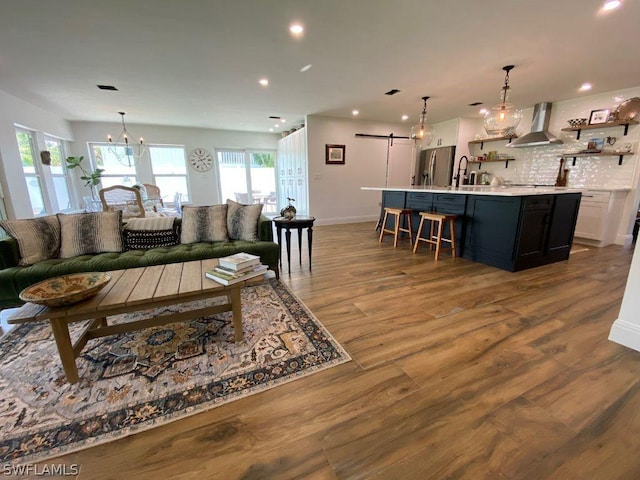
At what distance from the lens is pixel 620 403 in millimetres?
1379

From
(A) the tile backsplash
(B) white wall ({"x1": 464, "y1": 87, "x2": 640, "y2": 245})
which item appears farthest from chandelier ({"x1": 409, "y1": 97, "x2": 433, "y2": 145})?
(A) the tile backsplash

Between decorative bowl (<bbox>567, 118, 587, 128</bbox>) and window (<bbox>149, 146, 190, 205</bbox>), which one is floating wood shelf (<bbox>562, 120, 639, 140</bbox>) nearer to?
decorative bowl (<bbox>567, 118, 587, 128</bbox>)

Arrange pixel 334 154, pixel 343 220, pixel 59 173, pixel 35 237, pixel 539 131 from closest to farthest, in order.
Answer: pixel 35 237
pixel 539 131
pixel 59 173
pixel 334 154
pixel 343 220

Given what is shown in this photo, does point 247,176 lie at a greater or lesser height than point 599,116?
lesser

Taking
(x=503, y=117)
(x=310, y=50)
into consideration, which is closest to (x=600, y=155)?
(x=503, y=117)

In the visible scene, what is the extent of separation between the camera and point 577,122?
4.83 m

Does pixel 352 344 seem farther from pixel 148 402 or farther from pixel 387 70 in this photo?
pixel 387 70

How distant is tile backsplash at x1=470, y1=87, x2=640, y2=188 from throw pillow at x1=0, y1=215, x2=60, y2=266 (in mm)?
7833

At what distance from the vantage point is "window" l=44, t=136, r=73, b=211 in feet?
19.1

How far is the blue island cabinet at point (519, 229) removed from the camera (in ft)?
10.5

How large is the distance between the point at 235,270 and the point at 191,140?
7.23 metres

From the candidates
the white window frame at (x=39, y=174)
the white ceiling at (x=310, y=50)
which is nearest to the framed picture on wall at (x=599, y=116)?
the white ceiling at (x=310, y=50)

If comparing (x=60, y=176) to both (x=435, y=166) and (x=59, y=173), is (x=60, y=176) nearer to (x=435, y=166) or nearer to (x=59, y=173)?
(x=59, y=173)

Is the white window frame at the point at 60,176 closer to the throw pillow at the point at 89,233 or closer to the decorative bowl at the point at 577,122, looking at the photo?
the throw pillow at the point at 89,233
